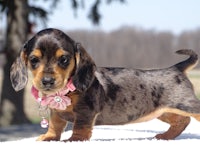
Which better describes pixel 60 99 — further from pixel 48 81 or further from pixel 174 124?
pixel 174 124

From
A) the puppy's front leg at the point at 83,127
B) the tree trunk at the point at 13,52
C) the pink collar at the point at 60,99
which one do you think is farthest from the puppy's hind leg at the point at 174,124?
the tree trunk at the point at 13,52

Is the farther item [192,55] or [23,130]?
[23,130]

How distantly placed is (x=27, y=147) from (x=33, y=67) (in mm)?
425

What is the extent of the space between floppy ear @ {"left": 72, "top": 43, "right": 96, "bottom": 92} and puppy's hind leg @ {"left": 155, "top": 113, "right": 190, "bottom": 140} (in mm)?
667

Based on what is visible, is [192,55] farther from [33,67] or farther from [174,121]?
[33,67]

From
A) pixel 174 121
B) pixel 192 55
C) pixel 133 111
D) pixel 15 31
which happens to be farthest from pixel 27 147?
pixel 15 31

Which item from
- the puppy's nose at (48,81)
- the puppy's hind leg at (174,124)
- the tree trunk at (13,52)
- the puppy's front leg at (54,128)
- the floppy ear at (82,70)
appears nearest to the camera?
the puppy's nose at (48,81)

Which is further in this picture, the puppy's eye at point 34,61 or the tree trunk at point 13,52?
the tree trunk at point 13,52

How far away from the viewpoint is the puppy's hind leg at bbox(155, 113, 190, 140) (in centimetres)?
316

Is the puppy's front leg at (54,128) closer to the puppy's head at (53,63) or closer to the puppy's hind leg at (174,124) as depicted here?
the puppy's head at (53,63)

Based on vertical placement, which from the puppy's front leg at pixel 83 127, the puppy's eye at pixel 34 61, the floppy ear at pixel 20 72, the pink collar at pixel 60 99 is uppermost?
the puppy's eye at pixel 34 61

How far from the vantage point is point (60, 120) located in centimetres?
296

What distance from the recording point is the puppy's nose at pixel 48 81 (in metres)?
2.48

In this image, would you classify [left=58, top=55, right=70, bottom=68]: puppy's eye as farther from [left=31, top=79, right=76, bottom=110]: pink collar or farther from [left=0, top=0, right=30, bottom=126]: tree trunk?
[left=0, top=0, right=30, bottom=126]: tree trunk
